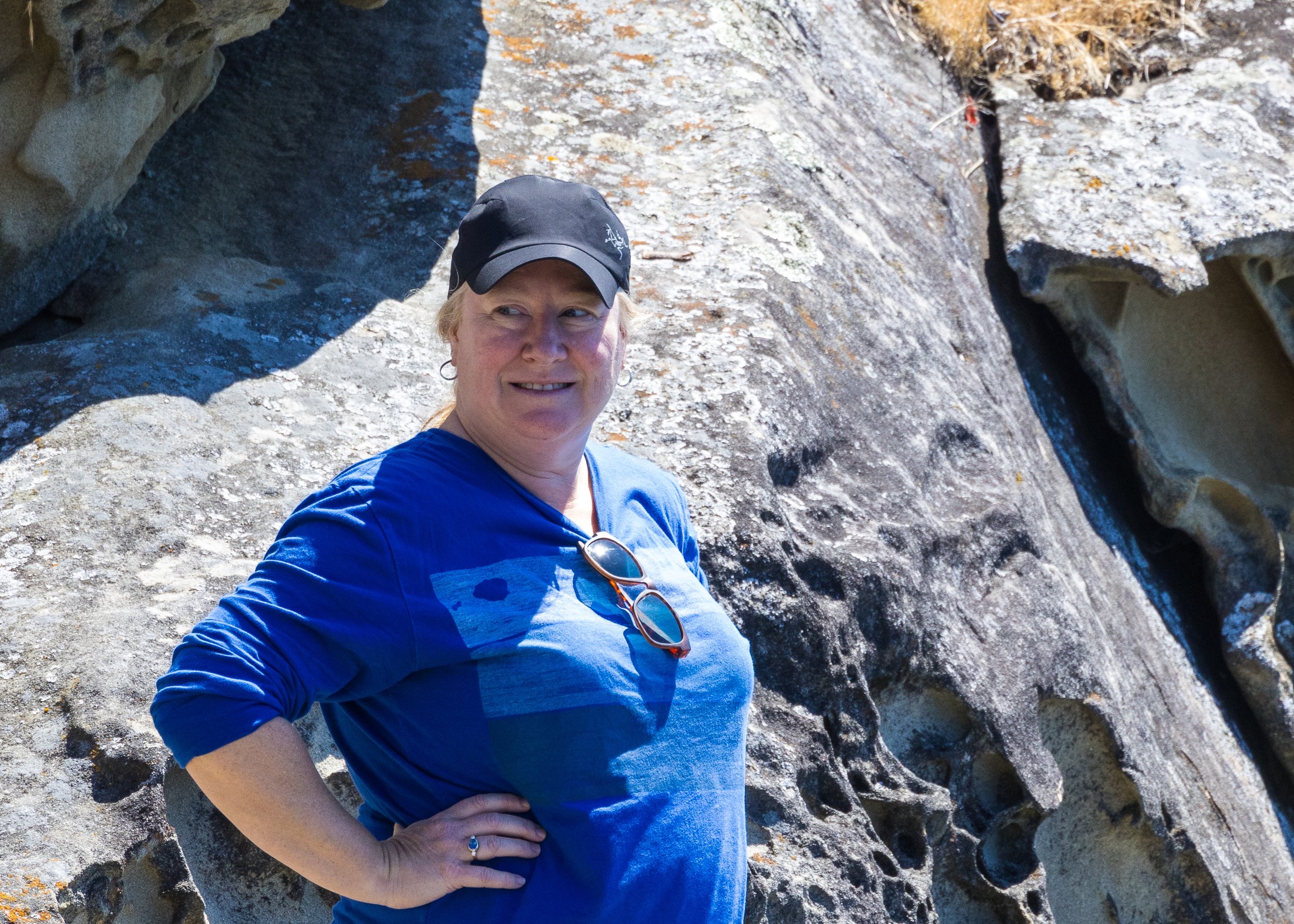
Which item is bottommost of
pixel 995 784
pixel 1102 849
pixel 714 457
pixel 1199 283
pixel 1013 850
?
pixel 1102 849

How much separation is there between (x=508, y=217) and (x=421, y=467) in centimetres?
38

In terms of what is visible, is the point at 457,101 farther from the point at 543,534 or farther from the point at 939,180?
the point at 543,534

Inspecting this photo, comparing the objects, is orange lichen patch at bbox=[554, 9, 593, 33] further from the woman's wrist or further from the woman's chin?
the woman's wrist

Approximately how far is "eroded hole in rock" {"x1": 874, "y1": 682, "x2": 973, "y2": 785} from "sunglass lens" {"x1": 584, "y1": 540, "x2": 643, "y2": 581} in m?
1.44

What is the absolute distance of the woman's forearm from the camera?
4.82ft

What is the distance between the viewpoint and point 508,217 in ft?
5.62

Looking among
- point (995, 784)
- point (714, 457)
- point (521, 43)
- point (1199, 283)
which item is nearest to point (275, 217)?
point (521, 43)

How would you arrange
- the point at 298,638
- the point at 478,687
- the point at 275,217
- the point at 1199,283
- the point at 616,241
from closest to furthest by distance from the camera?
the point at 298,638 → the point at 478,687 → the point at 616,241 → the point at 275,217 → the point at 1199,283

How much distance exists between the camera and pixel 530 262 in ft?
5.61

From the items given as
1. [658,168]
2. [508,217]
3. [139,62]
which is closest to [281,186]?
[139,62]

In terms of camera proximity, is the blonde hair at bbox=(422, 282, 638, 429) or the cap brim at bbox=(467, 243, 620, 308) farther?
the blonde hair at bbox=(422, 282, 638, 429)

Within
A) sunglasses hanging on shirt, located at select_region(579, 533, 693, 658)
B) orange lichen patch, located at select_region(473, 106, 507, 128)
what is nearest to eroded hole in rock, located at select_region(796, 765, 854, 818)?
sunglasses hanging on shirt, located at select_region(579, 533, 693, 658)

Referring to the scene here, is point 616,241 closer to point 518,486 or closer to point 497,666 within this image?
point 518,486

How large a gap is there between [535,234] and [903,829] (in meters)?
1.90
